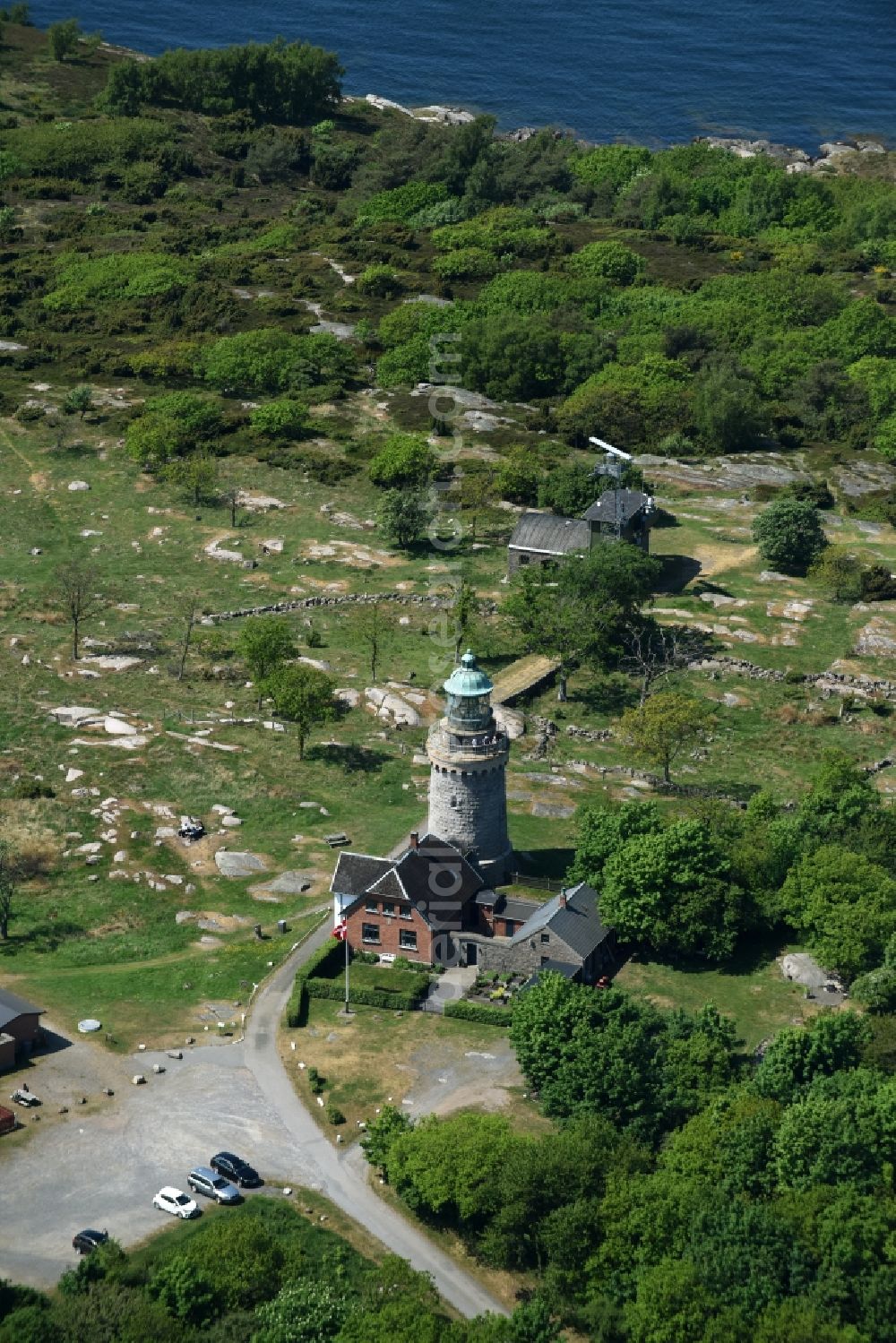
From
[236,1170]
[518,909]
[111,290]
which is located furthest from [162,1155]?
[111,290]

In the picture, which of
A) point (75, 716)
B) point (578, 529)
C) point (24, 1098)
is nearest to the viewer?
point (24, 1098)

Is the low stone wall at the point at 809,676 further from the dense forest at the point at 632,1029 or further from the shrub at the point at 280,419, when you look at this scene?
the shrub at the point at 280,419

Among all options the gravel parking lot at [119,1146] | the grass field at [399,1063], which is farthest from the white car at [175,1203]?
the grass field at [399,1063]

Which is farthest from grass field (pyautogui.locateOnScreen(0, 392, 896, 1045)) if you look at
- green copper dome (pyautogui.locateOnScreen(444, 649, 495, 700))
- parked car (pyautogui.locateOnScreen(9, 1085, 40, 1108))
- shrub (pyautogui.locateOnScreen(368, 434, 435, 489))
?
green copper dome (pyautogui.locateOnScreen(444, 649, 495, 700))

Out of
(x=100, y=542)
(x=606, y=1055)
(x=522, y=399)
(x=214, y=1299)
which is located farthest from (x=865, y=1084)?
(x=522, y=399)

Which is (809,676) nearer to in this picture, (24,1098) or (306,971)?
(306,971)

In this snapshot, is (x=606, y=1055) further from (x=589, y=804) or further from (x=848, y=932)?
(x=589, y=804)
